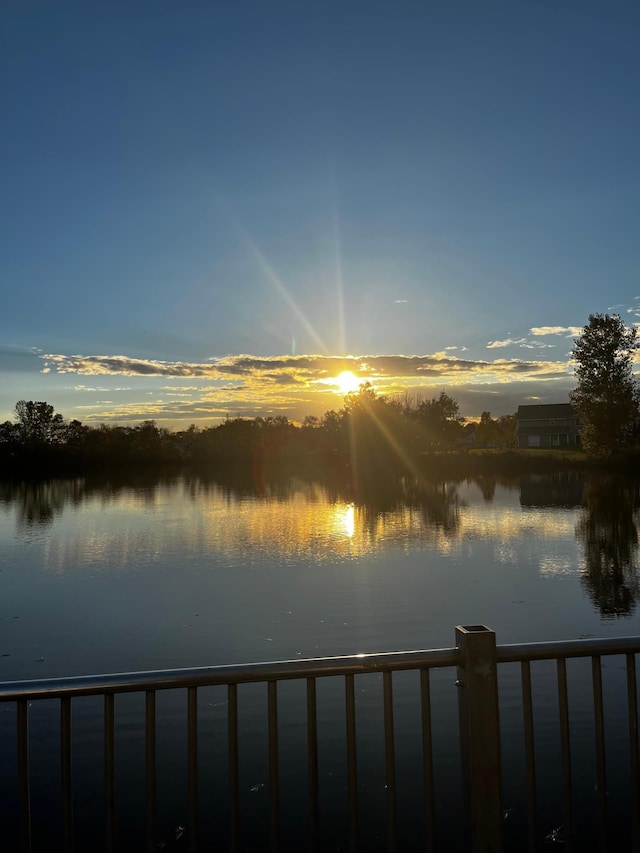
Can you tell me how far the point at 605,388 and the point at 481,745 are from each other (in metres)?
→ 53.3

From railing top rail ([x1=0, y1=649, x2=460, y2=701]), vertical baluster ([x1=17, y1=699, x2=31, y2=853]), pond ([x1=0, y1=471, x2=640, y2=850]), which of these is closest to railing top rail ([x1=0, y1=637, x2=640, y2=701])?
railing top rail ([x1=0, y1=649, x2=460, y2=701])

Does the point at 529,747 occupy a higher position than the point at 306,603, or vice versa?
the point at 529,747

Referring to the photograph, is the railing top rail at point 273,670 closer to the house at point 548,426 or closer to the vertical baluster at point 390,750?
the vertical baluster at point 390,750

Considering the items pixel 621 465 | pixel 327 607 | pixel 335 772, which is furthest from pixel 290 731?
pixel 621 465

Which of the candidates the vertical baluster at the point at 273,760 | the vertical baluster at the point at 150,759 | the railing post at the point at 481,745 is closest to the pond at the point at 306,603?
the railing post at the point at 481,745

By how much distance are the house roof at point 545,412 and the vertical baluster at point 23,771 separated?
8929cm

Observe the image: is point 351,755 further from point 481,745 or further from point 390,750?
point 481,745

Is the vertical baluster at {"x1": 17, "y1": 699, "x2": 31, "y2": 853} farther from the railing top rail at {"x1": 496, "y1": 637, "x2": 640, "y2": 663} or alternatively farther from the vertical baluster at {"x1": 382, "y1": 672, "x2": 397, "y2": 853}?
the railing top rail at {"x1": 496, "y1": 637, "x2": 640, "y2": 663}

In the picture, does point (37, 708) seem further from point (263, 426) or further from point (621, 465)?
point (263, 426)

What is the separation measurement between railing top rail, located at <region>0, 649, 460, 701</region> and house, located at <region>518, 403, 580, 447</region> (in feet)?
286

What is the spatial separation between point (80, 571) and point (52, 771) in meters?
12.2

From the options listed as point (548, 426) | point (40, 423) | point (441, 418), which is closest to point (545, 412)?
point (548, 426)

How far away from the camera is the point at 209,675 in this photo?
2779mm

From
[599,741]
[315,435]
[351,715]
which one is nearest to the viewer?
[351,715]
